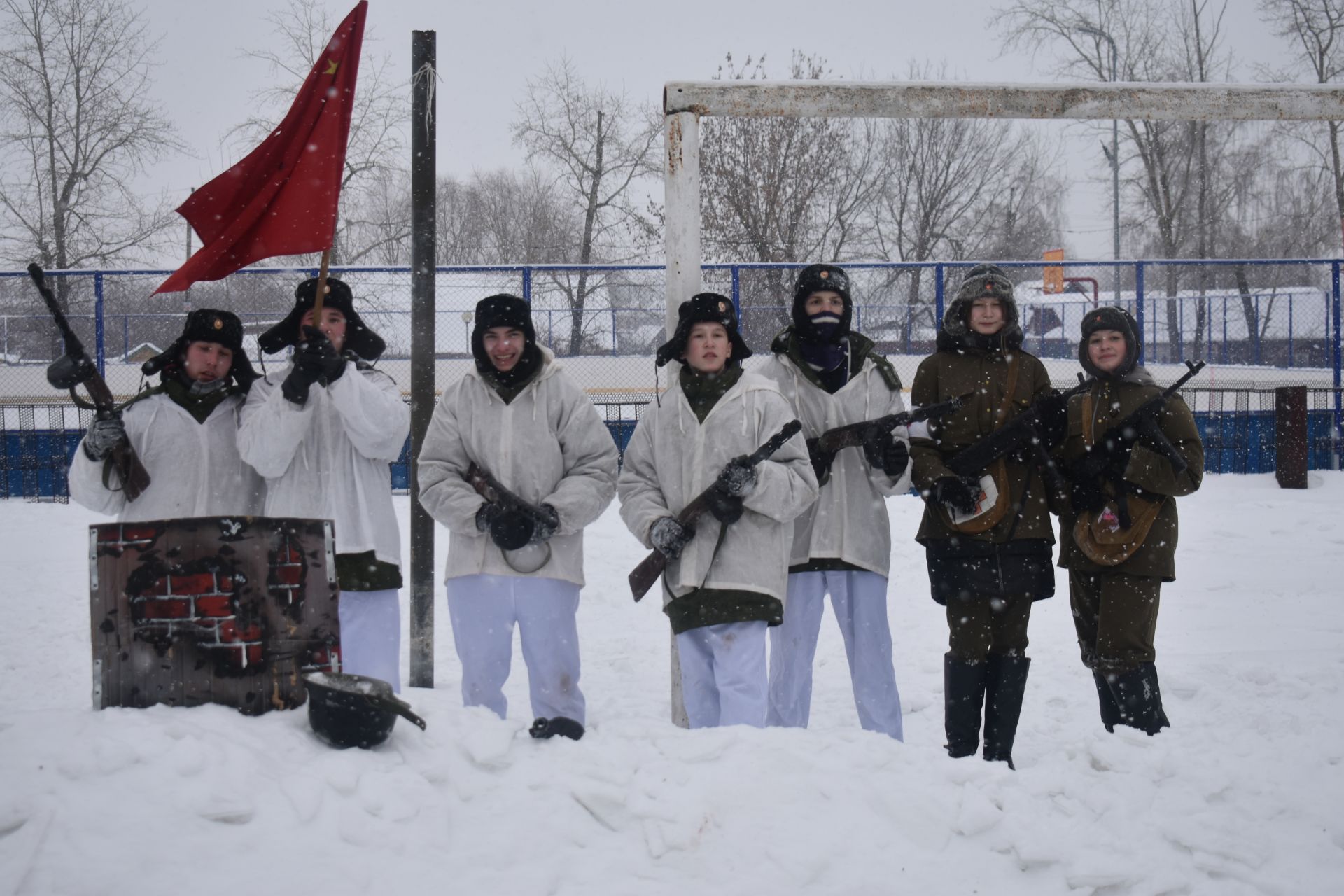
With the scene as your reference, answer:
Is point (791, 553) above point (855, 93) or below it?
below

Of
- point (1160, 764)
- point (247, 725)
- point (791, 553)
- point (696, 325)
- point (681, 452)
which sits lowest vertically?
point (1160, 764)

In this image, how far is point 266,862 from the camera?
2.30 metres

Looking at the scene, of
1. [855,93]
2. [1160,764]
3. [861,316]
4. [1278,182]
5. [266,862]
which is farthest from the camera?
[1278,182]

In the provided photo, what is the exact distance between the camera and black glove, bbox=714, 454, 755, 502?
3.45 meters

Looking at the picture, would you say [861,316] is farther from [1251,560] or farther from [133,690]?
[133,690]

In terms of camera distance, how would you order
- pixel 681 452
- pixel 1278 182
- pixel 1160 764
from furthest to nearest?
pixel 1278 182 < pixel 681 452 < pixel 1160 764

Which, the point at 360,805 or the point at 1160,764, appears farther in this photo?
the point at 1160,764

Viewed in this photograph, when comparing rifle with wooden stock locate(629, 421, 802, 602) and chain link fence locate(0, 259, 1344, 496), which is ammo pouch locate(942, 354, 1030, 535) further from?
chain link fence locate(0, 259, 1344, 496)

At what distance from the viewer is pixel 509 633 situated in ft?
12.6

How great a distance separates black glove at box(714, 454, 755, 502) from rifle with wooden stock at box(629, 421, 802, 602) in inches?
1.0

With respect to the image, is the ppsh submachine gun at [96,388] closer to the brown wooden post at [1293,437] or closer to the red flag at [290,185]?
the red flag at [290,185]

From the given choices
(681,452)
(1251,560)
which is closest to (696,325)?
(681,452)

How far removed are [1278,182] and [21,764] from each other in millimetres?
27076

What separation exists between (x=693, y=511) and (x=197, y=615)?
5.26 ft
